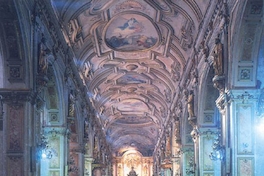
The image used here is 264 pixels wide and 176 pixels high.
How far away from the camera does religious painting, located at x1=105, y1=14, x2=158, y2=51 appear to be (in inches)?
943

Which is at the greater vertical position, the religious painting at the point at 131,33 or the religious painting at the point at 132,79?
the religious painting at the point at 131,33

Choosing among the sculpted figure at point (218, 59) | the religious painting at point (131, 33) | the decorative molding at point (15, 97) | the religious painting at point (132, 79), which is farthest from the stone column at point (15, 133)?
the religious painting at point (132, 79)

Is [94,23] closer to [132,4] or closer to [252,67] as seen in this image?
[132,4]

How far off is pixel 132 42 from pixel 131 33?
4.25 feet

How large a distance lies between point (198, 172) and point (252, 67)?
7.69 metres

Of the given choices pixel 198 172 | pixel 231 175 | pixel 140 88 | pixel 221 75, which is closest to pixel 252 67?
pixel 221 75

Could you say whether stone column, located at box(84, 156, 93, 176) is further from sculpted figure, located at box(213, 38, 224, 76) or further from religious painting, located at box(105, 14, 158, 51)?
sculpted figure, located at box(213, 38, 224, 76)

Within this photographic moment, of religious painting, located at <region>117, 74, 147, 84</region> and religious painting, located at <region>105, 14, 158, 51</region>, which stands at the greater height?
religious painting, located at <region>105, 14, 158, 51</region>

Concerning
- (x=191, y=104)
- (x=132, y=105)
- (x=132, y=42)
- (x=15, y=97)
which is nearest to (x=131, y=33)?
(x=132, y=42)

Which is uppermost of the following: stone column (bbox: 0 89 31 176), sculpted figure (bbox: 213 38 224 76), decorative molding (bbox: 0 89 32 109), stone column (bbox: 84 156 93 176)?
sculpted figure (bbox: 213 38 224 76)

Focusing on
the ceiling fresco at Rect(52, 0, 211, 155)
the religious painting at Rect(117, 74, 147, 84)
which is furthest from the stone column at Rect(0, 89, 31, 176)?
the religious painting at Rect(117, 74, 147, 84)

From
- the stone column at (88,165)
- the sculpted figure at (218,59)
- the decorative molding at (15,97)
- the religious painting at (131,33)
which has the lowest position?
the stone column at (88,165)

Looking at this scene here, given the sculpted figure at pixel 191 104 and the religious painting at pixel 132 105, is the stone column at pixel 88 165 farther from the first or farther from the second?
the sculpted figure at pixel 191 104

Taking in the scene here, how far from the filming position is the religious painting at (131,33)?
24.0 meters
